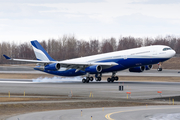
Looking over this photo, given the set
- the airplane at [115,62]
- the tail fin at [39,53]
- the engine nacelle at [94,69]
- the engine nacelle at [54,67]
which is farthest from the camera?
the tail fin at [39,53]

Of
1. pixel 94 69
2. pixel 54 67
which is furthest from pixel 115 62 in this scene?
pixel 54 67

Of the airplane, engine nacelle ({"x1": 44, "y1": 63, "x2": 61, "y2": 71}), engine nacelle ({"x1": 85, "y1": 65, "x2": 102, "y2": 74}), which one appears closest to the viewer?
the airplane

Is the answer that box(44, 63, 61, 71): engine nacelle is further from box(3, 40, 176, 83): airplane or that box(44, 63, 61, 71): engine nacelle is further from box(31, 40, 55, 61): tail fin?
box(31, 40, 55, 61): tail fin

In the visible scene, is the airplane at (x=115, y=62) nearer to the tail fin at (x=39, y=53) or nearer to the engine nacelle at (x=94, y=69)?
the engine nacelle at (x=94, y=69)

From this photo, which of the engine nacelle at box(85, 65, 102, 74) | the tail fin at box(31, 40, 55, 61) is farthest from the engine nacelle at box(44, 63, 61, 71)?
the tail fin at box(31, 40, 55, 61)

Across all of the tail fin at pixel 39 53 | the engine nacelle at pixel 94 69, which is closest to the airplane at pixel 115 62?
the engine nacelle at pixel 94 69

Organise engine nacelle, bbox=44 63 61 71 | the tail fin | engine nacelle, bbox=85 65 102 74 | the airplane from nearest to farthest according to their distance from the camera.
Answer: the airplane < engine nacelle, bbox=44 63 61 71 < engine nacelle, bbox=85 65 102 74 < the tail fin

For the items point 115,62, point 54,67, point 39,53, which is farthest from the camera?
point 39,53

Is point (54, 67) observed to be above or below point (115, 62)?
below

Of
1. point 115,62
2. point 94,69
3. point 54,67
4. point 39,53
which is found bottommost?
point 94,69

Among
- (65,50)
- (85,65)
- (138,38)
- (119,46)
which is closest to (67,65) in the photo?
(85,65)

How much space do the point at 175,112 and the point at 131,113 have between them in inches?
143

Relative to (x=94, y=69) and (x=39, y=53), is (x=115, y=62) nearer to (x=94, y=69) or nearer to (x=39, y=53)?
(x=94, y=69)

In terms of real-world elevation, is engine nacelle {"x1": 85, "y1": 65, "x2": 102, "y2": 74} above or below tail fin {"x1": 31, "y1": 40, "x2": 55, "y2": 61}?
below
